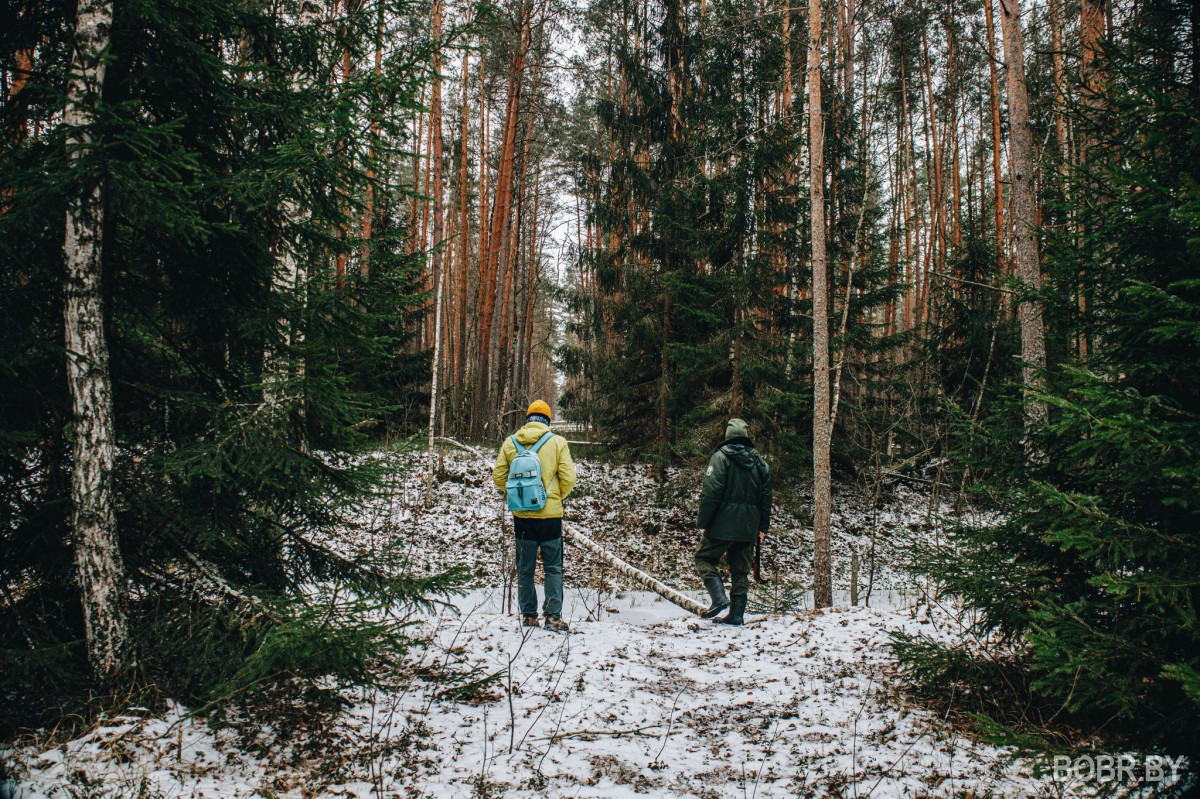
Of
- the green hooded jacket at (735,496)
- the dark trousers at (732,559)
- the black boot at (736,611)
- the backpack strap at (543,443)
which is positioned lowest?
the black boot at (736,611)

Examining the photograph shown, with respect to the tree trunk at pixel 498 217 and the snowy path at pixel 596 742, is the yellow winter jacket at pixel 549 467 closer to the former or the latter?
the snowy path at pixel 596 742

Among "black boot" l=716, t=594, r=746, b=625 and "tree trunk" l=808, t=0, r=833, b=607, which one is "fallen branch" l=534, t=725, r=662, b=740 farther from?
"tree trunk" l=808, t=0, r=833, b=607

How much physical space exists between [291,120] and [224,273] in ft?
3.73

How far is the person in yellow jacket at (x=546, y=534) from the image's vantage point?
578 cm

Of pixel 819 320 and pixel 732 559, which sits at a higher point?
pixel 819 320

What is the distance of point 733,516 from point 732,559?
543 millimetres

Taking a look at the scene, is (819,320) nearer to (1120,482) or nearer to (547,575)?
(547,575)

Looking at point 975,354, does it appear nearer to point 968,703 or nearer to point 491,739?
point 968,703

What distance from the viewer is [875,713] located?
13.0 feet

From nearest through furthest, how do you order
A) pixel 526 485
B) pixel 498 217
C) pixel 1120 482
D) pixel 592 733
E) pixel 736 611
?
1. pixel 1120 482
2. pixel 592 733
3. pixel 526 485
4. pixel 736 611
5. pixel 498 217

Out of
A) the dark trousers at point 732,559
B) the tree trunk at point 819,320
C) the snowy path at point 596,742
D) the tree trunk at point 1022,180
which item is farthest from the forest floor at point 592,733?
the tree trunk at point 1022,180

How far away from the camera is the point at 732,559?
6.77 metres

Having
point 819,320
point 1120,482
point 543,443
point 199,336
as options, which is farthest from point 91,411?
point 819,320

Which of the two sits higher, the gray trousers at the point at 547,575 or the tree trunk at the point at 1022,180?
the tree trunk at the point at 1022,180
